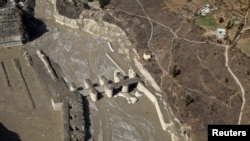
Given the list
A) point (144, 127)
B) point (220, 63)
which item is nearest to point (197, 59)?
A: point (220, 63)

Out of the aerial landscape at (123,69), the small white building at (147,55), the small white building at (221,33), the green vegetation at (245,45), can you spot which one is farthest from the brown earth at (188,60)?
the small white building at (221,33)

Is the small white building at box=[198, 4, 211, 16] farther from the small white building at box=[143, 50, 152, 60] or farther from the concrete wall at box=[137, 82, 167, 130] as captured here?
the concrete wall at box=[137, 82, 167, 130]

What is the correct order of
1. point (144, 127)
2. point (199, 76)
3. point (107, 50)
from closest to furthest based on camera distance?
point (144, 127)
point (199, 76)
point (107, 50)

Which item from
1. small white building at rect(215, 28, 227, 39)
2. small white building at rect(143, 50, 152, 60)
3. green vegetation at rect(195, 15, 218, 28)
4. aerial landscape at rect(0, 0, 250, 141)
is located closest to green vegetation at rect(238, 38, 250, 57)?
aerial landscape at rect(0, 0, 250, 141)

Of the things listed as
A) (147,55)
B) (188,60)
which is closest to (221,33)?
(188,60)

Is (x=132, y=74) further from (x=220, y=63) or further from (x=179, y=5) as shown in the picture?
(x=179, y=5)

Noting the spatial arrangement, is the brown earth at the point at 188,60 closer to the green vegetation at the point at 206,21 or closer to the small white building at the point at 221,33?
the green vegetation at the point at 206,21

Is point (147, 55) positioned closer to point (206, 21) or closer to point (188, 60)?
point (188, 60)
